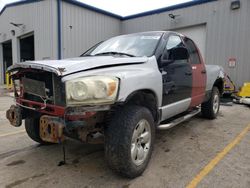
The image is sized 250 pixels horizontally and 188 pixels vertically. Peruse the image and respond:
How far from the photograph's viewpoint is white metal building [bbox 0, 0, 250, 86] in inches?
381

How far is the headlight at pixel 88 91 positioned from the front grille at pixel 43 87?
0.40ft

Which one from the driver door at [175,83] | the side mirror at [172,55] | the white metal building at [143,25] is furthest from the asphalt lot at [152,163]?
the white metal building at [143,25]

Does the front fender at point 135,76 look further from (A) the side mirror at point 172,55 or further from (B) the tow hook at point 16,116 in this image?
(B) the tow hook at point 16,116

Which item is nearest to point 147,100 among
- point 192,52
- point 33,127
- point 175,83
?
point 175,83

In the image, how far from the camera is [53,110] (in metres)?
2.38

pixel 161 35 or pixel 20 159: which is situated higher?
pixel 161 35

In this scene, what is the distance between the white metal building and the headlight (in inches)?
358

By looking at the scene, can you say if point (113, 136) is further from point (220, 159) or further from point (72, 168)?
point (220, 159)

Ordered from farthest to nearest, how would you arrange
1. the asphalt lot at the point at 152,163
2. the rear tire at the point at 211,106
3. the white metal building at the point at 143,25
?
the white metal building at the point at 143,25 < the rear tire at the point at 211,106 < the asphalt lot at the point at 152,163

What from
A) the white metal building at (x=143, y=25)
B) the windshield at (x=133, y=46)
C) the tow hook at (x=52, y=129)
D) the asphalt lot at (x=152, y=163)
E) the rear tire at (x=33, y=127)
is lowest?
the asphalt lot at (x=152, y=163)

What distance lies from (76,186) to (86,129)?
2.13 feet

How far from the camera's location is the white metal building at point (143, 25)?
31.8 feet

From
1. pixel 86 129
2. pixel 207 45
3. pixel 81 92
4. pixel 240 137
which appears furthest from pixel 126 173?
pixel 207 45

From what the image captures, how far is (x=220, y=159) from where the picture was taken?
315cm
